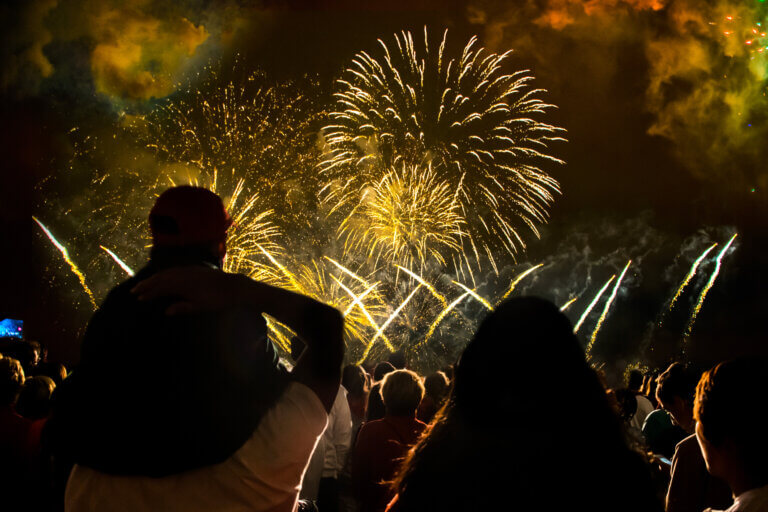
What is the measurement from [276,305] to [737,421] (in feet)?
5.67

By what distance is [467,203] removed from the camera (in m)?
18.9

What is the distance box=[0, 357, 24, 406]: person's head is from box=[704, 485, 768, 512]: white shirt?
14.8 feet

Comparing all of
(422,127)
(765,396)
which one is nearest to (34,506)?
(765,396)

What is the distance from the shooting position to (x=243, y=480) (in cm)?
177

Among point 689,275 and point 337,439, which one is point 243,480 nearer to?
point 337,439

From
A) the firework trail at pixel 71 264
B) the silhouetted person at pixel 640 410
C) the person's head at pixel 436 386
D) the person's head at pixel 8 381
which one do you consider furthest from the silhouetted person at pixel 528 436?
the firework trail at pixel 71 264

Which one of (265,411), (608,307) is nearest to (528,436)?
(265,411)

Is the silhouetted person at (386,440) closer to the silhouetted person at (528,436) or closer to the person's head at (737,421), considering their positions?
the person's head at (737,421)

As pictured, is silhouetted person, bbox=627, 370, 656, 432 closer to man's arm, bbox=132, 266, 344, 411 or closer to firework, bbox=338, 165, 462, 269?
man's arm, bbox=132, 266, 344, 411

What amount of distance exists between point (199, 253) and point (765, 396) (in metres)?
2.10

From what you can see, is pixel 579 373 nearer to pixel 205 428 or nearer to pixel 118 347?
pixel 205 428

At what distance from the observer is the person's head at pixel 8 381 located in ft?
14.0

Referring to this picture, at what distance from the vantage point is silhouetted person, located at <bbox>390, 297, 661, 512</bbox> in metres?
1.62

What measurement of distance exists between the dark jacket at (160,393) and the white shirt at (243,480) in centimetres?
4
